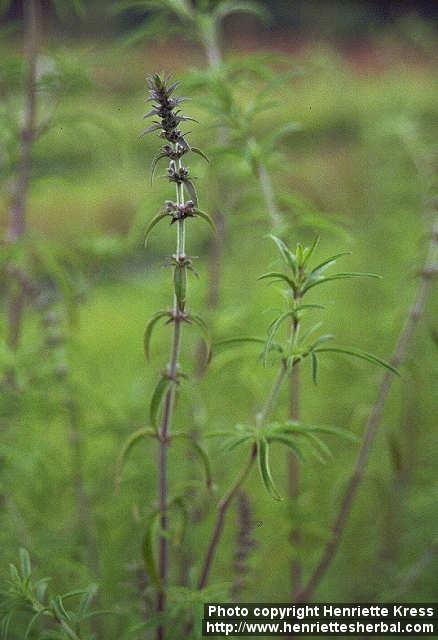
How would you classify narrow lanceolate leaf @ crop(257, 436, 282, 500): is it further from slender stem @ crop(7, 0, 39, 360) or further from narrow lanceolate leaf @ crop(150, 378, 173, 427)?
slender stem @ crop(7, 0, 39, 360)

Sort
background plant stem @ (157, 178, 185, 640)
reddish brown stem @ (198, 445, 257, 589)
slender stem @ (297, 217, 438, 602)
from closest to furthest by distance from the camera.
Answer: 1. background plant stem @ (157, 178, 185, 640)
2. reddish brown stem @ (198, 445, 257, 589)
3. slender stem @ (297, 217, 438, 602)

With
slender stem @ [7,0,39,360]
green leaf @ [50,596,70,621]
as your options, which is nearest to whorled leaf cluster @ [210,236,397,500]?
green leaf @ [50,596,70,621]

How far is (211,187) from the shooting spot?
1064 millimetres

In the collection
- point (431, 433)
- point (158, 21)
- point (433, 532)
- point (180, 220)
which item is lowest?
point (433, 532)

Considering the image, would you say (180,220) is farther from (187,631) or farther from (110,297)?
(110,297)

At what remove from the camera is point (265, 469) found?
514mm

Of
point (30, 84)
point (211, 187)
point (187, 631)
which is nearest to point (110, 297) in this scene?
point (211, 187)

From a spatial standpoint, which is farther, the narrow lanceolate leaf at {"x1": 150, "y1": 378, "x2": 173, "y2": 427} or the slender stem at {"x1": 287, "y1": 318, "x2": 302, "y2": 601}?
the slender stem at {"x1": 287, "y1": 318, "x2": 302, "y2": 601}

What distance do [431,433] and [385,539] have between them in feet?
1.23

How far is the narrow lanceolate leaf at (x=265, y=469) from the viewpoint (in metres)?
0.51

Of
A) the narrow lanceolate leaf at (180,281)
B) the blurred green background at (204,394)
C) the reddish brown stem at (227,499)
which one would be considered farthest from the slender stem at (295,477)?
the narrow lanceolate leaf at (180,281)

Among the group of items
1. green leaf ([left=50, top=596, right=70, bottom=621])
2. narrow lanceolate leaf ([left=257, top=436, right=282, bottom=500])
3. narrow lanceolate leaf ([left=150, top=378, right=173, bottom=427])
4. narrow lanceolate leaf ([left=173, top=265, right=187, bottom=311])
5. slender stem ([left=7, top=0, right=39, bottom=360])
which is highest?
slender stem ([left=7, top=0, right=39, bottom=360])

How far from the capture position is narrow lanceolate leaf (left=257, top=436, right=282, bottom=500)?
0.51m

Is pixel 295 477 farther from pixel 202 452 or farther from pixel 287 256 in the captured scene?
pixel 287 256
